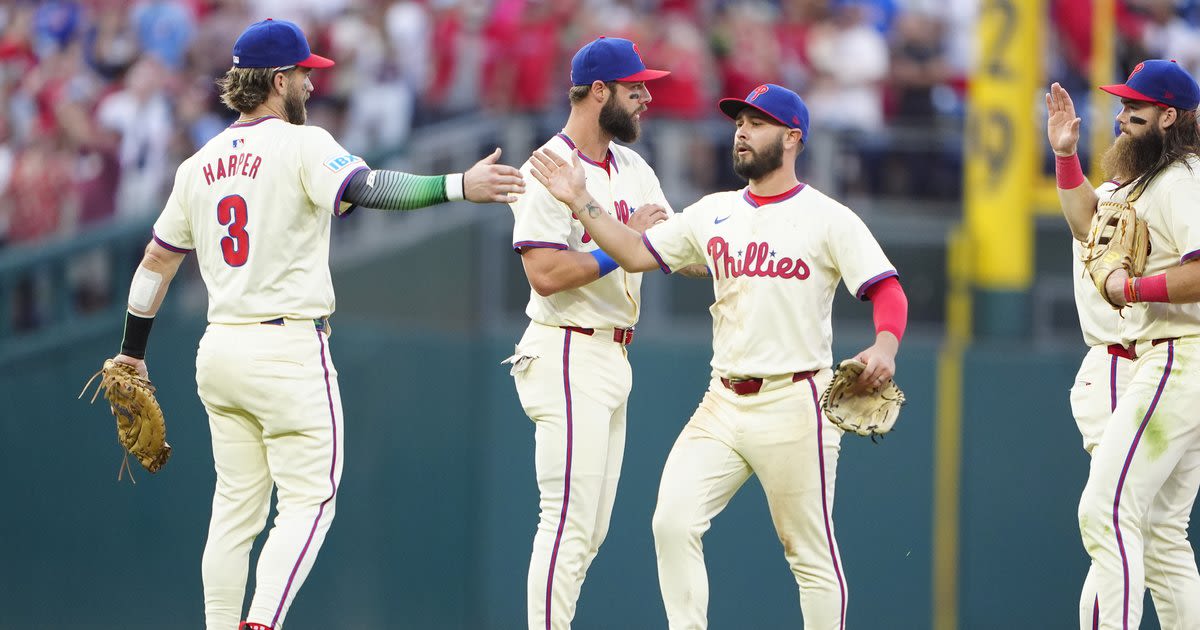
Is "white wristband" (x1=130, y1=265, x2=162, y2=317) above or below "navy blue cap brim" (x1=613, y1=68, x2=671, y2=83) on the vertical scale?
below

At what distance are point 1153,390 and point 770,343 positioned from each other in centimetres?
142

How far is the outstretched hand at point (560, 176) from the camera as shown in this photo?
19.4 ft

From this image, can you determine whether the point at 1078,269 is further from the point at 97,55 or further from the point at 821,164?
the point at 97,55

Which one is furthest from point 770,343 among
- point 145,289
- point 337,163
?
point 145,289

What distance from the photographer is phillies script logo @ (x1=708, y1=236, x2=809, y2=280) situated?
5.82 m

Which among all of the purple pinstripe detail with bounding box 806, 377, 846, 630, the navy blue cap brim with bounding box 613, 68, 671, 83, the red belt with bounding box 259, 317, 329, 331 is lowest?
the purple pinstripe detail with bounding box 806, 377, 846, 630

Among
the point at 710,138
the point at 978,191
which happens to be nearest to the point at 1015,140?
the point at 978,191

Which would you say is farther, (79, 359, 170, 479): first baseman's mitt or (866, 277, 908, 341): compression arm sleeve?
(79, 359, 170, 479): first baseman's mitt

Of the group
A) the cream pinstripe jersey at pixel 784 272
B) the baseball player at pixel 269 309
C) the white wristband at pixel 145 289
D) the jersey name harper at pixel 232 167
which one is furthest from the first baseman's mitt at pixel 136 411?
the cream pinstripe jersey at pixel 784 272

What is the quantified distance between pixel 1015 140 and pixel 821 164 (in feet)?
4.25

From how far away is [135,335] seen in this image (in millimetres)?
6320

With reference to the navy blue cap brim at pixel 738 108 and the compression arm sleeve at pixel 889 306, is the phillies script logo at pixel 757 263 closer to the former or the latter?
the compression arm sleeve at pixel 889 306

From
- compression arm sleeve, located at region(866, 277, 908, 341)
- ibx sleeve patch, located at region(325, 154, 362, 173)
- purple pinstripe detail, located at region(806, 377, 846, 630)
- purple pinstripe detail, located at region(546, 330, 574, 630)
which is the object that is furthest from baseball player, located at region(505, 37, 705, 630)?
compression arm sleeve, located at region(866, 277, 908, 341)

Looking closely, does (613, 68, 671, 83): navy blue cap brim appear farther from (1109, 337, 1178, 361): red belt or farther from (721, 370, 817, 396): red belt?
(1109, 337, 1178, 361): red belt
